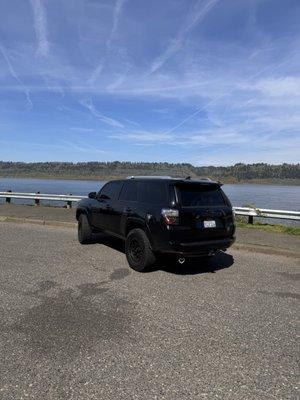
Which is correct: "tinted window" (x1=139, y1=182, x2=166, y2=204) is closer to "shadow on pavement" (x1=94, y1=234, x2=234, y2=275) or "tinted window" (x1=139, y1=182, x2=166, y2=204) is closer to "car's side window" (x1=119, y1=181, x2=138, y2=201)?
"car's side window" (x1=119, y1=181, x2=138, y2=201)

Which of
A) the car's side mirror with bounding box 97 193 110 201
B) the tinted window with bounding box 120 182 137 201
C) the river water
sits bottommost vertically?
the river water

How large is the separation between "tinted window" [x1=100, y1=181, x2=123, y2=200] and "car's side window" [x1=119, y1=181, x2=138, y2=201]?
245mm

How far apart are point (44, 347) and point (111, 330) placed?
Answer: 82cm

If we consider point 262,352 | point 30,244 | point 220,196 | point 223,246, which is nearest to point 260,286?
point 223,246

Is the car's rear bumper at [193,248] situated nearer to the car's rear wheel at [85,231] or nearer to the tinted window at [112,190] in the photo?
the tinted window at [112,190]

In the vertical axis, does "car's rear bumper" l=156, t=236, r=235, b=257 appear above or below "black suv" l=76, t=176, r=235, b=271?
below

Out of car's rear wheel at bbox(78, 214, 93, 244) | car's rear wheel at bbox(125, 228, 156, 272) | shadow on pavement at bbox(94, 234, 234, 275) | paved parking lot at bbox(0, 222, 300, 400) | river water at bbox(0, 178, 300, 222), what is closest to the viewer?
paved parking lot at bbox(0, 222, 300, 400)

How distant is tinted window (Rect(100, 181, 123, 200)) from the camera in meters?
9.21

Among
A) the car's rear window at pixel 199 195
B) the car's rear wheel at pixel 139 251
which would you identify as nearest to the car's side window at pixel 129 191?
the car's rear wheel at pixel 139 251

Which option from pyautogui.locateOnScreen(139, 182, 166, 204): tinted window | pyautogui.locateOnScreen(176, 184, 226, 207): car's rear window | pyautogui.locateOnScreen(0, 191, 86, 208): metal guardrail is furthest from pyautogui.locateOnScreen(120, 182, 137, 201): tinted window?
pyautogui.locateOnScreen(0, 191, 86, 208): metal guardrail

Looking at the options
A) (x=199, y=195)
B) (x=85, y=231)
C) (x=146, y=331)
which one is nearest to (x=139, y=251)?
(x=199, y=195)

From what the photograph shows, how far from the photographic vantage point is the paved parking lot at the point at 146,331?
11.9 feet

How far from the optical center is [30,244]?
10.2 meters

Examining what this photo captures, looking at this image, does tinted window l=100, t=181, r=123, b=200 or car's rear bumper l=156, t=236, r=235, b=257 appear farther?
tinted window l=100, t=181, r=123, b=200
